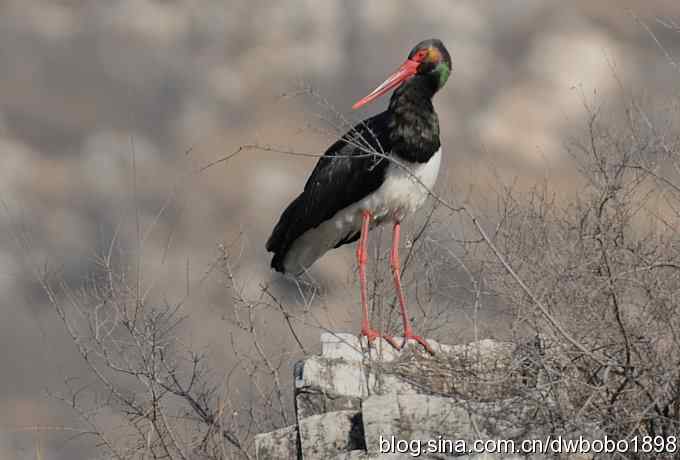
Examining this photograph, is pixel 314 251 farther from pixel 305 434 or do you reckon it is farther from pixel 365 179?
pixel 305 434

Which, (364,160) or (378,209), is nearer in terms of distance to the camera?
(364,160)

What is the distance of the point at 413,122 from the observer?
7637 millimetres

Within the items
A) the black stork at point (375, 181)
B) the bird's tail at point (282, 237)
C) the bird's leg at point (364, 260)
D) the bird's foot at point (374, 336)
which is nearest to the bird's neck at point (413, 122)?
the black stork at point (375, 181)

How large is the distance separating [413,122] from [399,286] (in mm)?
1134

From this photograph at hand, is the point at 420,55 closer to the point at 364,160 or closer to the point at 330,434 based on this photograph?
the point at 364,160

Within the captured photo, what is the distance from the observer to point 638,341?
5.17 metres

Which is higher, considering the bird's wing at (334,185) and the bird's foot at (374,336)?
the bird's wing at (334,185)

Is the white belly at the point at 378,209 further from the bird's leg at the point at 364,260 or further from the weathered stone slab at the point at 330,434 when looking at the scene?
the weathered stone slab at the point at 330,434

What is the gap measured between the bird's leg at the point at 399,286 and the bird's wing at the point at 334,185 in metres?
0.45

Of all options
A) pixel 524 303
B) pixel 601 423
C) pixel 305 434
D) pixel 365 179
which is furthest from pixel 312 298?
pixel 601 423

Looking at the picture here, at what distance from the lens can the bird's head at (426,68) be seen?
7977 millimetres

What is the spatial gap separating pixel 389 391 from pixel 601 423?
166 cm

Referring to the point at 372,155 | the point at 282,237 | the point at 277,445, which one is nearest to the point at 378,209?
the point at 372,155

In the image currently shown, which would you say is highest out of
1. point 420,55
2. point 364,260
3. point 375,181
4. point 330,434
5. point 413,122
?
point 420,55
